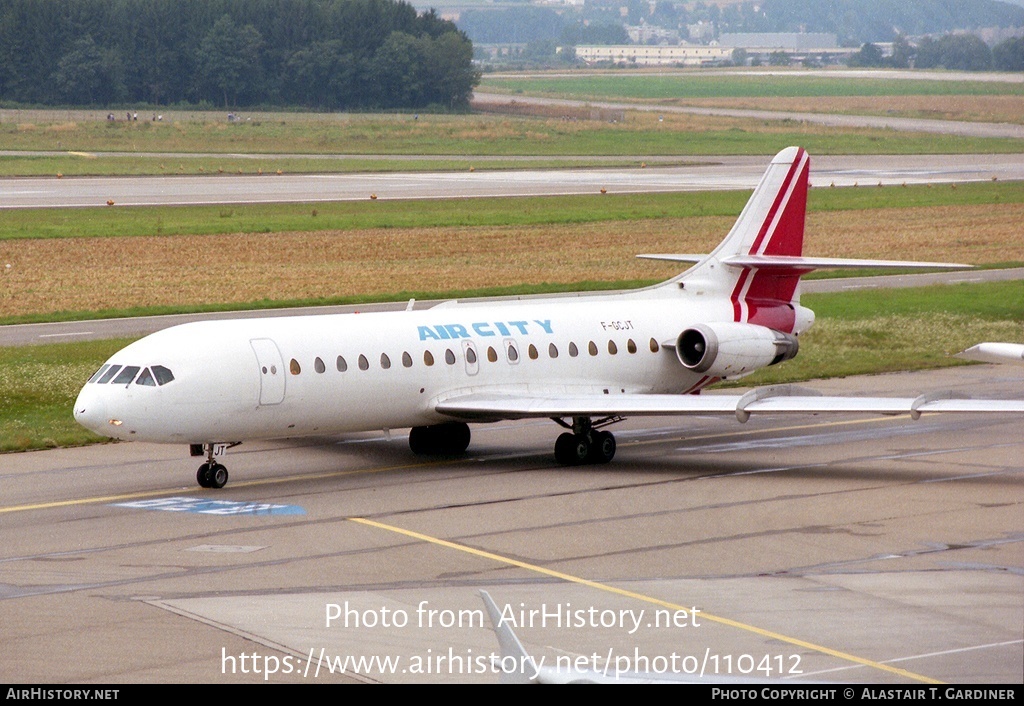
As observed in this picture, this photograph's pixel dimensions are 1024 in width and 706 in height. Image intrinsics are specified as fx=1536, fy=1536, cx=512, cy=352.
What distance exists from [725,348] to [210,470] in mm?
10854

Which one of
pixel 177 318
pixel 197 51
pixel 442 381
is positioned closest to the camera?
pixel 442 381

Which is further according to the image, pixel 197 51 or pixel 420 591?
pixel 197 51

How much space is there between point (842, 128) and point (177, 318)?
112804 mm

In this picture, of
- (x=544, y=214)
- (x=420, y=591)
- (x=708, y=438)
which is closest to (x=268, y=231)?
(x=544, y=214)

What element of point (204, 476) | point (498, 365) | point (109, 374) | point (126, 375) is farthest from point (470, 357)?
point (109, 374)

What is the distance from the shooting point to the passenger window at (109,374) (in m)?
25.3

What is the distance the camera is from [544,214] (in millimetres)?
75938

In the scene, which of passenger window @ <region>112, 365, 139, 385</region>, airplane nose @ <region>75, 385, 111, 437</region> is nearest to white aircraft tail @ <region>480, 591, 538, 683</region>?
airplane nose @ <region>75, 385, 111, 437</region>

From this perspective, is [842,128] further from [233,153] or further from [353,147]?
[233,153]

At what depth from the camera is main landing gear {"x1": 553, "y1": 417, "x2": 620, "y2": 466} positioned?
93.1 ft

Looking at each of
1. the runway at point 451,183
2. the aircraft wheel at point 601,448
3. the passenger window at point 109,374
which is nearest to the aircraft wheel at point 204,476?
the passenger window at point 109,374

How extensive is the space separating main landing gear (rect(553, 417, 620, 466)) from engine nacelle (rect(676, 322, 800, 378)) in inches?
126

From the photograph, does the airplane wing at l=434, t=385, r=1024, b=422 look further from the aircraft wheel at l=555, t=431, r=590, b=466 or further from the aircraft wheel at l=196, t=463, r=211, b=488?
the aircraft wheel at l=196, t=463, r=211, b=488

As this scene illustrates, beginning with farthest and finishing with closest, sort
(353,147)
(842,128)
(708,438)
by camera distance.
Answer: (842,128) → (353,147) → (708,438)
